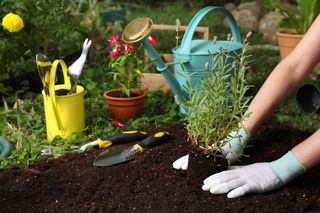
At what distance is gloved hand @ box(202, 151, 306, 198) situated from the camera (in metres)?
1.73

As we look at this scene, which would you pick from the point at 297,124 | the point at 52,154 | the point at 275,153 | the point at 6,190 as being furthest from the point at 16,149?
the point at 297,124

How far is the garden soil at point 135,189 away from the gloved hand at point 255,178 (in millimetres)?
30

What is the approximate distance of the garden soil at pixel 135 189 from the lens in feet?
5.59

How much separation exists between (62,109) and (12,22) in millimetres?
632

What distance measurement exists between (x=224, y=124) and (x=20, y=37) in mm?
1610

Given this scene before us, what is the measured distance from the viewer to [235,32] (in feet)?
8.69

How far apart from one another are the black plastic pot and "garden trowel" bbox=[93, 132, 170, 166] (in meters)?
1.01

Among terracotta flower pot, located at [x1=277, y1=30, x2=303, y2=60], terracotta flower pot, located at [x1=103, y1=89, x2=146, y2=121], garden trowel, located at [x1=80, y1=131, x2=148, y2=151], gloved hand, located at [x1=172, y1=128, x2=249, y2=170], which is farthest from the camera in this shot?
terracotta flower pot, located at [x1=277, y1=30, x2=303, y2=60]

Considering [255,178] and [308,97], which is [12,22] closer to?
[255,178]

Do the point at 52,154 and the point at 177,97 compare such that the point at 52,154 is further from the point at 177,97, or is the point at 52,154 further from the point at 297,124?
the point at 297,124

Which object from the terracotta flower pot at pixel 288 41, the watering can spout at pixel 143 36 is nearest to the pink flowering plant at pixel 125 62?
the watering can spout at pixel 143 36

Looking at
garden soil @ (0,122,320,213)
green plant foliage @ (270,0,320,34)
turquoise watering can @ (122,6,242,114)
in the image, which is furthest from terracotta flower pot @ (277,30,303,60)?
garden soil @ (0,122,320,213)

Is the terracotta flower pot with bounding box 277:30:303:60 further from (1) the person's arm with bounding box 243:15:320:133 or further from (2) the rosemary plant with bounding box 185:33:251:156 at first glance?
(2) the rosemary plant with bounding box 185:33:251:156

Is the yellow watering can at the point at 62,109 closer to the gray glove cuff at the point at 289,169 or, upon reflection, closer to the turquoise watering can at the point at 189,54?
the turquoise watering can at the point at 189,54
